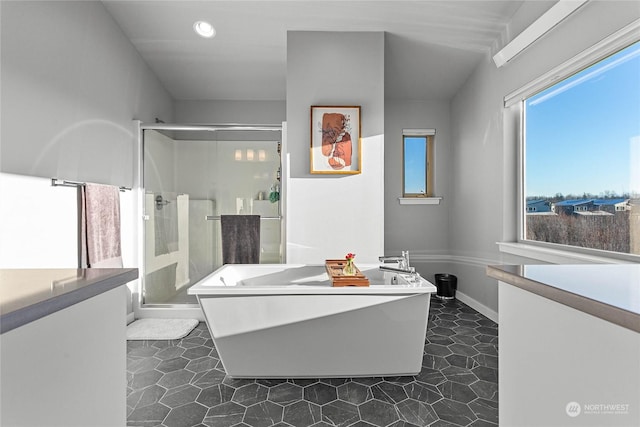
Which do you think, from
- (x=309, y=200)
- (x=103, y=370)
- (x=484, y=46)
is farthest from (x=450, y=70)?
(x=103, y=370)

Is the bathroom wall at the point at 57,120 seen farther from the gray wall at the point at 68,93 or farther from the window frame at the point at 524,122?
the window frame at the point at 524,122

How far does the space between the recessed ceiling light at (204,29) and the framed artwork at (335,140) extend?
116cm

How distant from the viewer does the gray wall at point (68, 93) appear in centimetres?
188

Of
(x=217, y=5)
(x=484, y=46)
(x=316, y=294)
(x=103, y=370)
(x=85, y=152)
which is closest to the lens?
(x=103, y=370)

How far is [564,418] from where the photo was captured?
750 mm

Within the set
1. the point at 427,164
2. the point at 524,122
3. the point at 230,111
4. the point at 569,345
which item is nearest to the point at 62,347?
the point at 569,345

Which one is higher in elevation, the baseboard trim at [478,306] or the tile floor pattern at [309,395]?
the baseboard trim at [478,306]

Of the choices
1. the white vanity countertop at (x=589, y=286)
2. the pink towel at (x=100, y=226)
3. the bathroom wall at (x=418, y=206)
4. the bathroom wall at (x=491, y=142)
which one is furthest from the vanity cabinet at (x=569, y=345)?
the bathroom wall at (x=418, y=206)

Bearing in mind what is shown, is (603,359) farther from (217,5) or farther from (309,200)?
(217,5)

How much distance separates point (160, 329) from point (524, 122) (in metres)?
3.52

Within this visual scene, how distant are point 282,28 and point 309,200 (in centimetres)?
155

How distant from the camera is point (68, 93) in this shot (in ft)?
7.62

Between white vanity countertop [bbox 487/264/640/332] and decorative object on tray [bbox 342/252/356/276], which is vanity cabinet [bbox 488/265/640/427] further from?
decorative object on tray [bbox 342/252/356/276]

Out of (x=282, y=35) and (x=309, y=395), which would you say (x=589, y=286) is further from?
(x=282, y=35)
